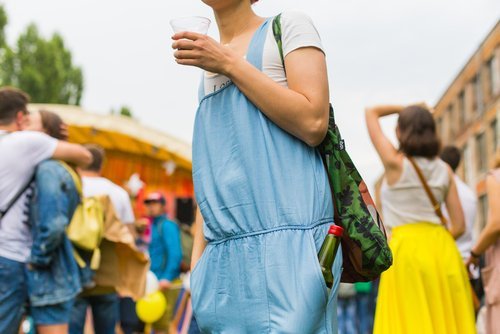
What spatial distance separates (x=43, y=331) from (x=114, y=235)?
1730mm

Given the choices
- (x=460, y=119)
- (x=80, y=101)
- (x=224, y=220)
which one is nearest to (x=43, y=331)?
(x=224, y=220)

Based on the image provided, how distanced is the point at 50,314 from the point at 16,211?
658 mm

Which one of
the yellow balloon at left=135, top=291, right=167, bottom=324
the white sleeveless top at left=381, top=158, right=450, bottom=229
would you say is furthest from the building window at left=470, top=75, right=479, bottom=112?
the white sleeveless top at left=381, top=158, right=450, bottom=229

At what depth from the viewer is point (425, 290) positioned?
16.6 ft

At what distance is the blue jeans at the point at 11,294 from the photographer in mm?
4614

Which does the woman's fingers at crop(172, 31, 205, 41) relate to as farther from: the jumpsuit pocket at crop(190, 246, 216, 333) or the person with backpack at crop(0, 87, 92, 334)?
the person with backpack at crop(0, 87, 92, 334)

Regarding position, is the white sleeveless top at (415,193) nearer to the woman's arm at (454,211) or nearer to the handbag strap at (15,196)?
the woman's arm at (454,211)

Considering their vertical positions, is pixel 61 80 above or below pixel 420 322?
above

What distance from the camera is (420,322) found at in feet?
16.4

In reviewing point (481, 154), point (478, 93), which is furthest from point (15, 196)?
point (481, 154)

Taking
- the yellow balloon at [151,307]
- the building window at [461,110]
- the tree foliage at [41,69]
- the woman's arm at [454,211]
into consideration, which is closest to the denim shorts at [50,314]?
the woman's arm at [454,211]

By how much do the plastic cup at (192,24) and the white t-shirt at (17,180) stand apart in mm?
2637

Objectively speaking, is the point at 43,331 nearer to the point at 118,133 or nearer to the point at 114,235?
the point at 114,235

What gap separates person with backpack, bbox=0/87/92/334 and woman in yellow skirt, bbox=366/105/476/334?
2098mm
